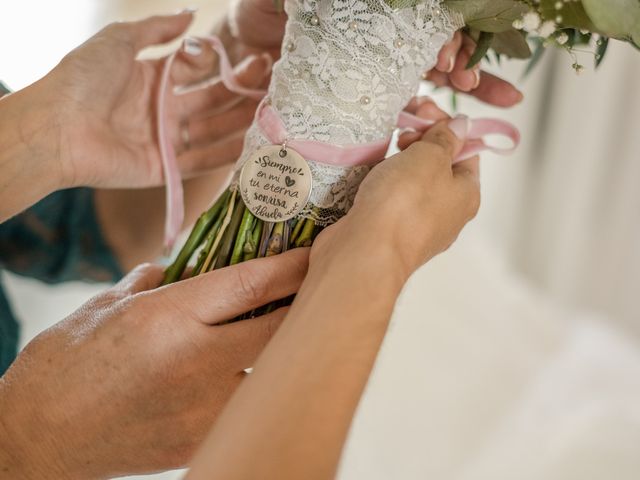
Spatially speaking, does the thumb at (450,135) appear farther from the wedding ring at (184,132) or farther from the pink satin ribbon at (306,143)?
the wedding ring at (184,132)

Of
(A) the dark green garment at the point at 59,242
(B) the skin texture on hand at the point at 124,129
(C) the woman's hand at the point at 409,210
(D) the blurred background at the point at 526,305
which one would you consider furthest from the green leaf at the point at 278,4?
(D) the blurred background at the point at 526,305

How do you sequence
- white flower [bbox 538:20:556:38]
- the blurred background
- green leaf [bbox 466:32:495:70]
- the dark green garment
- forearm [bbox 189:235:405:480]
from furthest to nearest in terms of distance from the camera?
the blurred background, the dark green garment, green leaf [bbox 466:32:495:70], white flower [bbox 538:20:556:38], forearm [bbox 189:235:405:480]

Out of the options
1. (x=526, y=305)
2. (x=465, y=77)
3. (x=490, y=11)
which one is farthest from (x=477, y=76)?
(x=526, y=305)

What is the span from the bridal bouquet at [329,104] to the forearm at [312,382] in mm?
222

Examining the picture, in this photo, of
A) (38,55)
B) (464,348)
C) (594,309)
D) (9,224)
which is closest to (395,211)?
(9,224)

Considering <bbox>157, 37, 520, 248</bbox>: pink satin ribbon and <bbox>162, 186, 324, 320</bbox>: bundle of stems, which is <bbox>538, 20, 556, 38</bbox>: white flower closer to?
<bbox>157, 37, 520, 248</bbox>: pink satin ribbon

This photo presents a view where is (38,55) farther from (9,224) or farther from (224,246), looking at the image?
(224,246)

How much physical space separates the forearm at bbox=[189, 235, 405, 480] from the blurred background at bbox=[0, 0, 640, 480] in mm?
1111

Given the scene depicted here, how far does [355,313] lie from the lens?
0.56 meters

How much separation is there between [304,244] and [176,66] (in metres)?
0.43

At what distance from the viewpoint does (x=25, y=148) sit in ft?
2.97

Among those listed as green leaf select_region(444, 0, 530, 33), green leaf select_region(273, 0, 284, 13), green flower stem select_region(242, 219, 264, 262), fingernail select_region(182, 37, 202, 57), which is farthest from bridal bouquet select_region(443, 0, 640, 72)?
fingernail select_region(182, 37, 202, 57)

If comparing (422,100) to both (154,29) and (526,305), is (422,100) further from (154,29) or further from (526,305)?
(526,305)

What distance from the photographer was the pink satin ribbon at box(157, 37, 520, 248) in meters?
0.81
